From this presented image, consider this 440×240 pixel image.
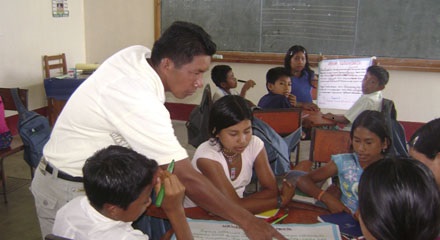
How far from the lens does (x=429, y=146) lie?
1.41m

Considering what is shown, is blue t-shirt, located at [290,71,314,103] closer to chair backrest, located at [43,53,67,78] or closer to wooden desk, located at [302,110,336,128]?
wooden desk, located at [302,110,336,128]

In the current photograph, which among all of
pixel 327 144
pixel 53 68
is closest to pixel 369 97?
pixel 327 144

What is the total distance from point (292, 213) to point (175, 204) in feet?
1.68

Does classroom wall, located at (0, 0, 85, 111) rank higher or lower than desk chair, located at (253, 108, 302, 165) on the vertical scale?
higher

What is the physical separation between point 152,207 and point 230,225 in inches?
12.0

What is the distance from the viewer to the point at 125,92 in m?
1.22

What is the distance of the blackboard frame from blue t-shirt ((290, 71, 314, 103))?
26.5 inches

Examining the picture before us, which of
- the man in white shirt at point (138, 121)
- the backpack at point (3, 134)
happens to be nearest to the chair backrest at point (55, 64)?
the backpack at point (3, 134)

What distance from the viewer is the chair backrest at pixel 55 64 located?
5.04m

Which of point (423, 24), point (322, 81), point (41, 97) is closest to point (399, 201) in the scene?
point (322, 81)

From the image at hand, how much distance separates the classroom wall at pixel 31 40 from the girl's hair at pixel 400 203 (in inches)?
176

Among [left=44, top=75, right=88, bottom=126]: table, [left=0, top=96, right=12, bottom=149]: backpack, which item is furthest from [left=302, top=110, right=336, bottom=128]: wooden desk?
[left=44, top=75, right=88, bottom=126]: table

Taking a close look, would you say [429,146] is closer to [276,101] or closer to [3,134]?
[276,101]

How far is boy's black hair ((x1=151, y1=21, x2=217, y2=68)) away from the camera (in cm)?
134
